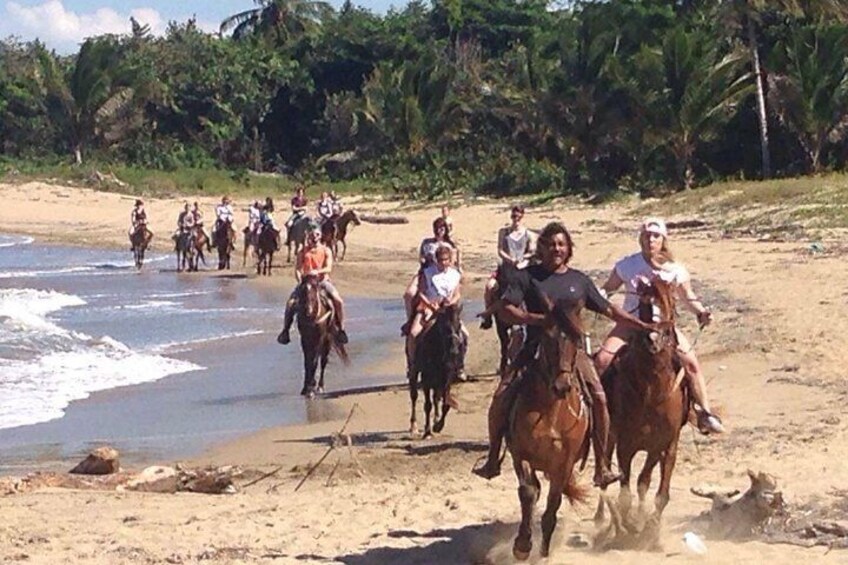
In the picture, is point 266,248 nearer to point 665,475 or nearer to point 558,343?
point 665,475

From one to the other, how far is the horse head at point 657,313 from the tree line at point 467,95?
3228cm

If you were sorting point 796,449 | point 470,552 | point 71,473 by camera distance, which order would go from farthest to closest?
1. point 71,473
2. point 796,449
3. point 470,552

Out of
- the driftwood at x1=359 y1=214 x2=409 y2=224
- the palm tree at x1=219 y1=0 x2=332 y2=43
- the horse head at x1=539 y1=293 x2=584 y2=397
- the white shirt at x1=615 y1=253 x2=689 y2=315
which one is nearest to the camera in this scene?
the horse head at x1=539 y1=293 x2=584 y2=397

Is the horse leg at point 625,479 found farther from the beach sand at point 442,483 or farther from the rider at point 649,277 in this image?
the rider at point 649,277

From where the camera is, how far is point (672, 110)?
1624 inches

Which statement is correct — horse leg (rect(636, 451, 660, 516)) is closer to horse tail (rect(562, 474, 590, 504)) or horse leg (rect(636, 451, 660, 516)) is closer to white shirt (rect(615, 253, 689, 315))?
horse tail (rect(562, 474, 590, 504))

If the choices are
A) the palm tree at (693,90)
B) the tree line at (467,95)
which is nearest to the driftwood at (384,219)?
the tree line at (467,95)

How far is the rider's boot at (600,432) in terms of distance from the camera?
8438mm

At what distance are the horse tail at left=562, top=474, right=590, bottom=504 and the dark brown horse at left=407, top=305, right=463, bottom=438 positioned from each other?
5170 millimetres

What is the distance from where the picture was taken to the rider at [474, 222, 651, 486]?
320 inches

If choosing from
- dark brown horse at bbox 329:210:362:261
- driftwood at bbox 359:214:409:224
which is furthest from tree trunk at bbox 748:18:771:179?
dark brown horse at bbox 329:210:362:261

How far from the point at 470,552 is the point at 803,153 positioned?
114 ft

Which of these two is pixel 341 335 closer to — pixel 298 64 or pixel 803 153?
pixel 803 153

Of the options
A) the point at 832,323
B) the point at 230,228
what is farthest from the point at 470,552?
the point at 230,228
